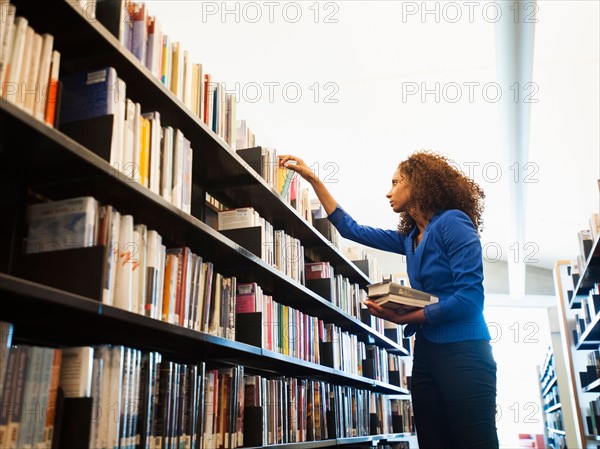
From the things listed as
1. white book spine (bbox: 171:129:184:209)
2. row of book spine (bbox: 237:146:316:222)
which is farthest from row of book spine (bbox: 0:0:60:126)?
row of book spine (bbox: 237:146:316:222)

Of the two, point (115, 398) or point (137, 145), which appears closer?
point (115, 398)

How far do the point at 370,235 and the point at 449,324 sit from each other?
2.55 ft

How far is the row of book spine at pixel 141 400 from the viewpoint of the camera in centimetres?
125

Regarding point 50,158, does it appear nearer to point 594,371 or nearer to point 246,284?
point 246,284

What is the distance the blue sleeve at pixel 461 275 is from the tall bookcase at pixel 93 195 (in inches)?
28.5

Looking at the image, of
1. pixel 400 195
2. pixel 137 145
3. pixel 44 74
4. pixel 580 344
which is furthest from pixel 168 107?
pixel 580 344

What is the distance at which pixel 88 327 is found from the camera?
157 cm

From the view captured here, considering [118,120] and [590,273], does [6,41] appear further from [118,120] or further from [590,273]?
[590,273]

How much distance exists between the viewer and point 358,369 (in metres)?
3.91

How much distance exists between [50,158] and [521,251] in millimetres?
5661

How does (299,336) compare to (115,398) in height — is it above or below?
above

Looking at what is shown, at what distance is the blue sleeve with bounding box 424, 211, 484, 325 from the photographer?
72.1 inches

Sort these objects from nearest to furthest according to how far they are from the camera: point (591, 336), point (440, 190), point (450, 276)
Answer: point (450, 276)
point (440, 190)
point (591, 336)

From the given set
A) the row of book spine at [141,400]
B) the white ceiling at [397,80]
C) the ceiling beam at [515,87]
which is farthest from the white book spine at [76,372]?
the white ceiling at [397,80]
